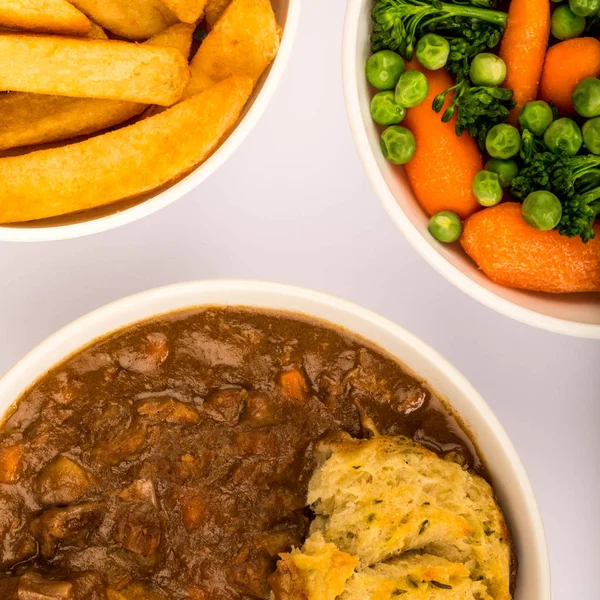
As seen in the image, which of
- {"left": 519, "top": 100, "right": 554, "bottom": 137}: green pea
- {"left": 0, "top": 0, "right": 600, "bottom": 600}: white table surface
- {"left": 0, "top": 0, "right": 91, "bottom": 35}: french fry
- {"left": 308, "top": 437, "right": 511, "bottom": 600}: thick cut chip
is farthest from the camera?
{"left": 0, "top": 0, "right": 600, "bottom": 600}: white table surface

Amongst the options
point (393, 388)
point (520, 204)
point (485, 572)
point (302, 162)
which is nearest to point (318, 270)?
point (302, 162)

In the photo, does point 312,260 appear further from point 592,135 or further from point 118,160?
point 592,135

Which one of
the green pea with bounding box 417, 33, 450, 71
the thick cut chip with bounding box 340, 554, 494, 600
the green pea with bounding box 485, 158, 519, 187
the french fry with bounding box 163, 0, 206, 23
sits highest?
the green pea with bounding box 417, 33, 450, 71

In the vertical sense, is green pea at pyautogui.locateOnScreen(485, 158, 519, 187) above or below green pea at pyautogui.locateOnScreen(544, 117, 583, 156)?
below

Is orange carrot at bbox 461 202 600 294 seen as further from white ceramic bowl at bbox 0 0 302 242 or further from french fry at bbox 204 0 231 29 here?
french fry at bbox 204 0 231 29

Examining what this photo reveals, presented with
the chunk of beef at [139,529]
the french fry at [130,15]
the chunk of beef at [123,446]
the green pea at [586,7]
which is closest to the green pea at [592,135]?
the green pea at [586,7]

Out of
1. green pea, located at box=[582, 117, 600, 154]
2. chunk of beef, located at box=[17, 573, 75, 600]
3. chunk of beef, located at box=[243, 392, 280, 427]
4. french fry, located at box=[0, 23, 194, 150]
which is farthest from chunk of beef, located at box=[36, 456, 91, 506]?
green pea, located at box=[582, 117, 600, 154]

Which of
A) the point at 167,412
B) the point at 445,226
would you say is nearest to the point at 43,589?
the point at 167,412
